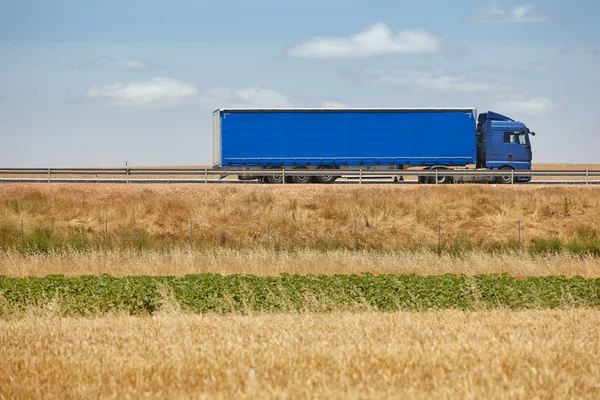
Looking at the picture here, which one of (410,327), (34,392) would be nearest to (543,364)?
(410,327)

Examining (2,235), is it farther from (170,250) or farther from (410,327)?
(410,327)

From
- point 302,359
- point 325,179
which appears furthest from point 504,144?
point 302,359

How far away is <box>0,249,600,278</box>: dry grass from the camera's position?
2569cm

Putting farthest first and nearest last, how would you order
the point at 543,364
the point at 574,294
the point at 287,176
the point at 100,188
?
the point at 287,176 < the point at 100,188 < the point at 574,294 < the point at 543,364

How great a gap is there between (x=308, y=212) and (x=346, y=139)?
709cm

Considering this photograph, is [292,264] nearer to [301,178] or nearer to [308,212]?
[308,212]

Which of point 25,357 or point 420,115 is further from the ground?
point 420,115

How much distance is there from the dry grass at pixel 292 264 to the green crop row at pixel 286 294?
538 cm

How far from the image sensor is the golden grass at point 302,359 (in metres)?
8.33

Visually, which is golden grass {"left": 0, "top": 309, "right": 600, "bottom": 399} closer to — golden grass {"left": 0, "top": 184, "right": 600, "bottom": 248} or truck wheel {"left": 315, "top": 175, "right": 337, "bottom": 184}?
golden grass {"left": 0, "top": 184, "right": 600, "bottom": 248}

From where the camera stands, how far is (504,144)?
139 feet

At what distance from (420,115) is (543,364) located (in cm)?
3347

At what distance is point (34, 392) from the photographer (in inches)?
340

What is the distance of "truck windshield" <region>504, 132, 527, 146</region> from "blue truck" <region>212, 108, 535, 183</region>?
5cm
